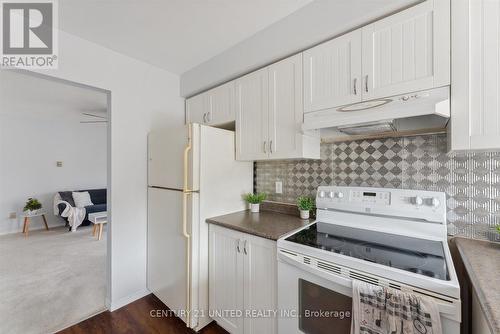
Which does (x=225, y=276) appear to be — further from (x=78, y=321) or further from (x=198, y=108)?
(x=198, y=108)

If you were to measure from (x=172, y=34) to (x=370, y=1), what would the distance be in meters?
1.50

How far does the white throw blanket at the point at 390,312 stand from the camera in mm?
867

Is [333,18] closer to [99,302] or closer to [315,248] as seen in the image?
[315,248]

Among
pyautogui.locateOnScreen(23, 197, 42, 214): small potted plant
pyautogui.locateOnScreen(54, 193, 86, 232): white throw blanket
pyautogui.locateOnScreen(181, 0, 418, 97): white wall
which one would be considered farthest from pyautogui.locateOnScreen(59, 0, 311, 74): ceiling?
pyautogui.locateOnScreen(23, 197, 42, 214): small potted plant

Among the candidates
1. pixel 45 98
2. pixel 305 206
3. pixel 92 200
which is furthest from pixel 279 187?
pixel 92 200

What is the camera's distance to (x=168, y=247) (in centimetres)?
202

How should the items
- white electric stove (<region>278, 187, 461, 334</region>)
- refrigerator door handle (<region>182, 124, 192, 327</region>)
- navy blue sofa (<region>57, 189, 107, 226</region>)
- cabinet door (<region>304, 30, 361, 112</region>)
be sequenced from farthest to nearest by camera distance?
navy blue sofa (<region>57, 189, 107, 226</region>) → refrigerator door handle (<region>182, 124, 192, 327</region>) → cabinet door (<region>304, 30, 361, 112</region>) → white electric stove (<region>278, 187, 461, 334</region>)

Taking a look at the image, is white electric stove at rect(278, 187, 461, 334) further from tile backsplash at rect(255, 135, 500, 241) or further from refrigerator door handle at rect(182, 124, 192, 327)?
refrigerator door handle at rect(182, 124, 192, 327)

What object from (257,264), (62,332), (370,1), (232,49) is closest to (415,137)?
(370,1)

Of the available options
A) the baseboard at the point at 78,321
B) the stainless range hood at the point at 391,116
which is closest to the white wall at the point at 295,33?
the stainless range hood at the point at 391,116

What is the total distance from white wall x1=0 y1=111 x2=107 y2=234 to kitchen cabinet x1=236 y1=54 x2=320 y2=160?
4.32 meters

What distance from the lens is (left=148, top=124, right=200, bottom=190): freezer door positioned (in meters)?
1.77

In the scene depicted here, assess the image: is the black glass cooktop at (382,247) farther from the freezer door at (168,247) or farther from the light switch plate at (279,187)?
the freezer door at (168,247)

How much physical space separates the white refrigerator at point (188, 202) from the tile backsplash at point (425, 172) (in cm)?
72
